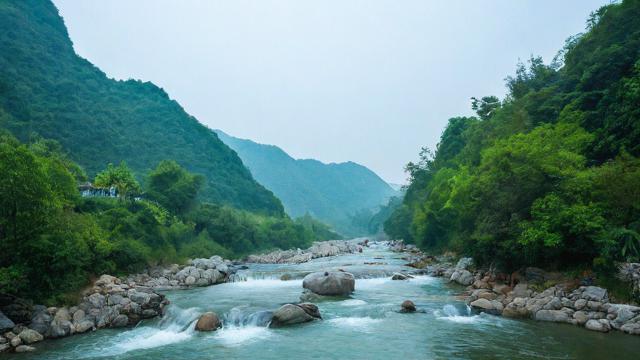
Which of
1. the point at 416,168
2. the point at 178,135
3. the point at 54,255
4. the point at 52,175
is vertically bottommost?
the point at 54,255

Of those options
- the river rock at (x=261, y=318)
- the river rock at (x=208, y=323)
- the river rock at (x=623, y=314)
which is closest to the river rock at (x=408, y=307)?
the river rock at (x=261, y=318)

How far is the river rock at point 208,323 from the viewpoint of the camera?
63.2ft

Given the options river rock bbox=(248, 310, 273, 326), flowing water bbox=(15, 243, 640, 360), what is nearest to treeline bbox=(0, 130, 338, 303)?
flowing water bbox=(15, 243, 640, 360)

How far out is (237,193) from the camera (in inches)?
4114

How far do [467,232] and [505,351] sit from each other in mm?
17540

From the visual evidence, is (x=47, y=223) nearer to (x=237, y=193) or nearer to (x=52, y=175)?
(x=52, y=175)

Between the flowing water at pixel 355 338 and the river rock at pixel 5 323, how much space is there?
Result: 1565mm

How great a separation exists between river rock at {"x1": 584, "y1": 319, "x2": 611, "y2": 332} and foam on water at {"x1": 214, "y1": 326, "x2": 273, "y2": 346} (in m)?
13.4

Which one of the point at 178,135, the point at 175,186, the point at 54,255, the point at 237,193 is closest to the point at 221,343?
the point at 54,255

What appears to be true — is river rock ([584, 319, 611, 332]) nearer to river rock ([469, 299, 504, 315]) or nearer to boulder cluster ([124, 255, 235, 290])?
river rock ([469, 299, 504, 315])

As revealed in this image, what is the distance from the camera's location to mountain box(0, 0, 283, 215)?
235 feet

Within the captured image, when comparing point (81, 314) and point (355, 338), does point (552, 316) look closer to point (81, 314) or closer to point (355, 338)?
point (355, 338)

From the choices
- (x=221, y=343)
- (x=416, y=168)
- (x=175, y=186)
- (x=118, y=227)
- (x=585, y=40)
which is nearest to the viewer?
(x=221, y=343)

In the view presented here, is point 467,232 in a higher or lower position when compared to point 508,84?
lower
